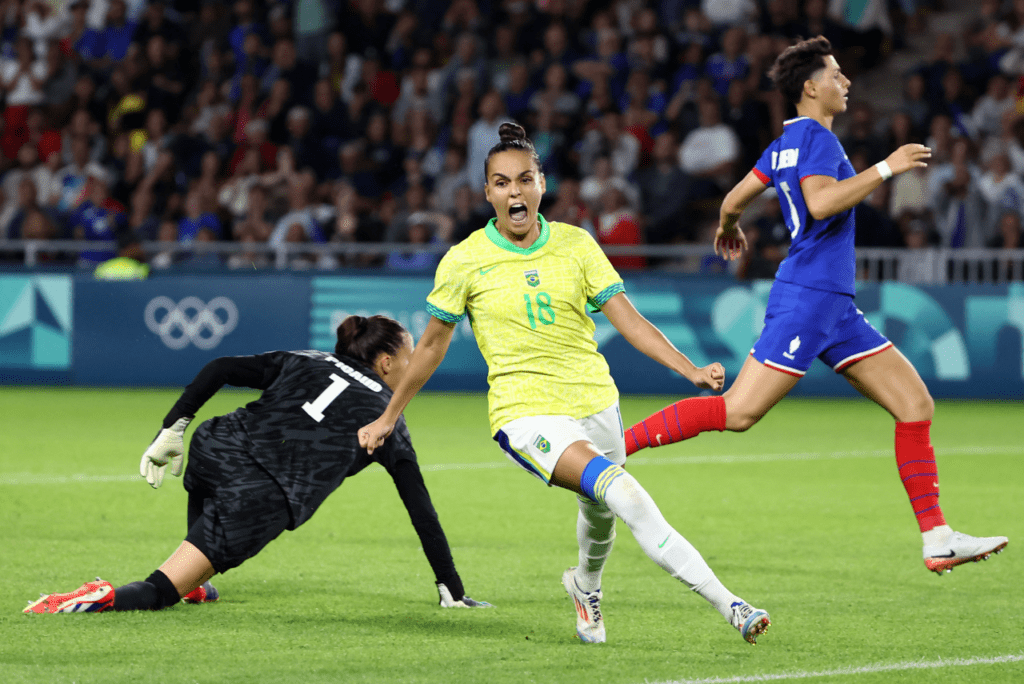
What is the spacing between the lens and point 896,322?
15.6 m

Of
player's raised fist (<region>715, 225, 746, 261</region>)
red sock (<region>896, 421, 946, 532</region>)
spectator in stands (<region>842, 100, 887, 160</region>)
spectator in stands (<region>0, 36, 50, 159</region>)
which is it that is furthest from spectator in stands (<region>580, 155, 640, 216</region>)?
red sock (<region>896, 421, 946, 532</region>)

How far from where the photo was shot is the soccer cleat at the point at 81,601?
217 inches

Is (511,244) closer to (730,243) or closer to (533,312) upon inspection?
(533,312)

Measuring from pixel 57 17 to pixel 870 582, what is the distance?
1953 centimetres

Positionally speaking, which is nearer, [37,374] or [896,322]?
[896,322]

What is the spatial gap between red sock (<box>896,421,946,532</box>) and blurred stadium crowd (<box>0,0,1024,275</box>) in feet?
33.2

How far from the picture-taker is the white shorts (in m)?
4.85

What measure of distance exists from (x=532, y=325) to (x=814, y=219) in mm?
1535

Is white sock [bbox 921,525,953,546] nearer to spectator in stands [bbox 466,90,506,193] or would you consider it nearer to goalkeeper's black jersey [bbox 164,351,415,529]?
goalkeeper's black jersey [bbox 164,351,415,529]

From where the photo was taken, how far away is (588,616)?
17.2 feet

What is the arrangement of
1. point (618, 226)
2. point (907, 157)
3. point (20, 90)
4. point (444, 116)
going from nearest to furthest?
1. point (907, 157)
2. point (618, 226)
3. point (444, 116)
4. point (20, 90)

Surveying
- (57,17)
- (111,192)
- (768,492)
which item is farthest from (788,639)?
Result: (57,17)

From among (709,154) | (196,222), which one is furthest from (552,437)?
(196,222)

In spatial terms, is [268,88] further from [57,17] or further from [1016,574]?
[1016,574]
